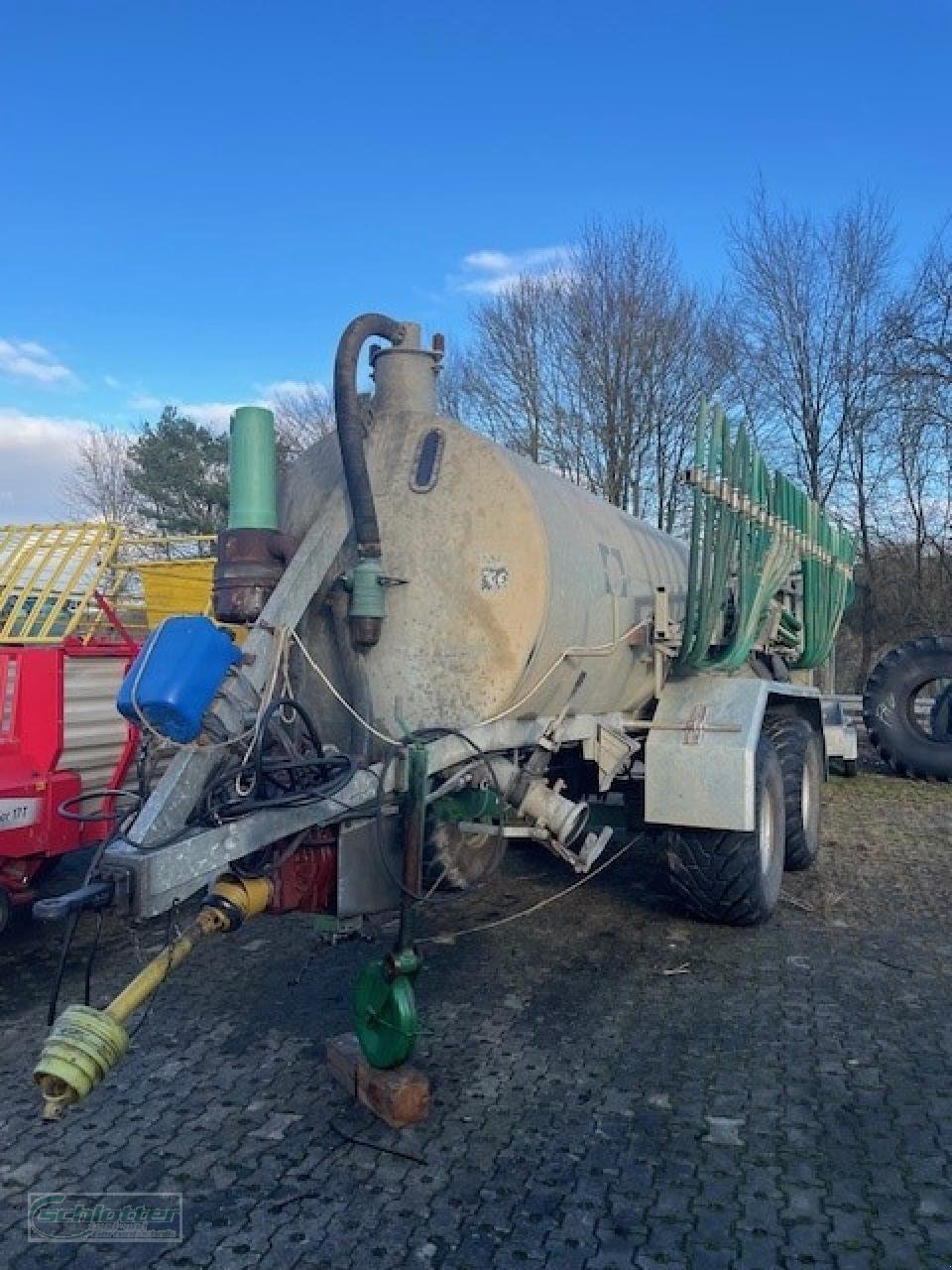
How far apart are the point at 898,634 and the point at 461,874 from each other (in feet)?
73.2

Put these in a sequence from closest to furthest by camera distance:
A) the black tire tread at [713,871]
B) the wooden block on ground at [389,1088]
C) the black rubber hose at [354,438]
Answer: the wooden block on ground at [389,1088], the black rubber hose at [354,438], the black tire tread at [713,871]

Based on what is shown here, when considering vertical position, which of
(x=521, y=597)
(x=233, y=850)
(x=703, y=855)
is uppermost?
(x=521, y=597)

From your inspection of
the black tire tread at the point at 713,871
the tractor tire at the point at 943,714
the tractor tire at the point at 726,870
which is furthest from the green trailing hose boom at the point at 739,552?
the tractor tire at the point at 943,714

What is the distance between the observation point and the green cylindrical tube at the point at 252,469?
3.95 metres

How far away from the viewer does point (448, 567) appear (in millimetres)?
4125

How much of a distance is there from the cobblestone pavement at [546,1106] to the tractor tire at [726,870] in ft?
0.54

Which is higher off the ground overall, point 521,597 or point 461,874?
point 521,597

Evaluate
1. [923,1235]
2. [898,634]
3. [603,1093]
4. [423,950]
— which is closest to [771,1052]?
[603,1093]

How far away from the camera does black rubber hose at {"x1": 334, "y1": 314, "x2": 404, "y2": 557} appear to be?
12.8ft

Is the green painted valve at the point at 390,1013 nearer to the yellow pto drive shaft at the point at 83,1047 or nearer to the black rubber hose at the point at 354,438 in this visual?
the yellow pto drive shaft at the point at 83,1047

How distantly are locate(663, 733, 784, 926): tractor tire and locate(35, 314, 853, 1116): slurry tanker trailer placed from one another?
0.01m

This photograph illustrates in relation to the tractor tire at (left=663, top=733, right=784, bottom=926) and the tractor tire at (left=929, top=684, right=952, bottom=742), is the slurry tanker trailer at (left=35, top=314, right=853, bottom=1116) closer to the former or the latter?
the tractor tire at (left=663, top=733, right=784, bottom=926)

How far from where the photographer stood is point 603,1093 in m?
3.73

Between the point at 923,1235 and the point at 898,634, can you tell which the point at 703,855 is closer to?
the point at 923,1235
